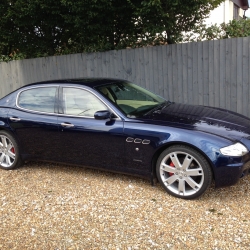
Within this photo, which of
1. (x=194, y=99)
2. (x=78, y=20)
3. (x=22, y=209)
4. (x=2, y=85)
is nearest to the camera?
(x=22, y=209)

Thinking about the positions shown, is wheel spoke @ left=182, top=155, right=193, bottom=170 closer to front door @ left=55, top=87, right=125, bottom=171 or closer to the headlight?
the headlight

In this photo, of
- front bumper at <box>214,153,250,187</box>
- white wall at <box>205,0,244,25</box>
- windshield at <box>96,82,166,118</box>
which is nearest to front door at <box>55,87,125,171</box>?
windshield at <box>96,82,166,118</box>

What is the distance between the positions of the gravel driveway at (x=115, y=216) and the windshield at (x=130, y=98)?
1.00 m

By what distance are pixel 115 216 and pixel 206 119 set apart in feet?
5.64

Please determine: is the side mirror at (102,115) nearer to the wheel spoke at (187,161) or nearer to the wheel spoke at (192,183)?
the wheel spoke at (187,161)

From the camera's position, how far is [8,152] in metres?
5.01

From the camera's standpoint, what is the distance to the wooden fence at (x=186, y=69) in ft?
21.2

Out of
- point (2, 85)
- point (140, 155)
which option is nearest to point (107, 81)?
point (140, 155)

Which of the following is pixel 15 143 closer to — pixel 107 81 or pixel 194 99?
pixel 107 81

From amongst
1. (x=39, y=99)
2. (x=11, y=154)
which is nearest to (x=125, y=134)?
(x=39, y=99)

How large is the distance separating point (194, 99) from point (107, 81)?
305cm

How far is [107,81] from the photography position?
4762 mm

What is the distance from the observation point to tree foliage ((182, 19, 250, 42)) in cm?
684

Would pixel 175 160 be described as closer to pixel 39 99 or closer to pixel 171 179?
pixel 171 179
